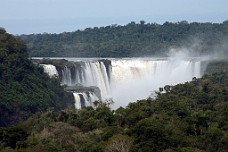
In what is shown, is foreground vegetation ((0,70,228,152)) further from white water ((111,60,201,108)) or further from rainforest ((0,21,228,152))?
white water ((111,60,201,108))

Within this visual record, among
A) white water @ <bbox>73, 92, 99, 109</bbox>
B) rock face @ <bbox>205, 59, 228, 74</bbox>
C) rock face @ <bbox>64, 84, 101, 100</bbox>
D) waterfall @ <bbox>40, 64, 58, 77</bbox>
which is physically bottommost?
white water @ <bbox>73, 92, 99, 109</bbox>

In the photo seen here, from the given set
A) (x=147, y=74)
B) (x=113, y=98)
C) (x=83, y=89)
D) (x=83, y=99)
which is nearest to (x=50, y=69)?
(x=83, y=89)

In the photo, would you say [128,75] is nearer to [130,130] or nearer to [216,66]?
[216,66]

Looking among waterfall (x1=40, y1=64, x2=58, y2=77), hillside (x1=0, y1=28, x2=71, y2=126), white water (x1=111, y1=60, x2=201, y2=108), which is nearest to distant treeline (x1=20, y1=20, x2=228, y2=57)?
white water (x1=111, y1=60, x2=201, y2=108)

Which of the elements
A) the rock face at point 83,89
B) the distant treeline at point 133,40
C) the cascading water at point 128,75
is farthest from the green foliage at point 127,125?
the distant treeline at point 133,40

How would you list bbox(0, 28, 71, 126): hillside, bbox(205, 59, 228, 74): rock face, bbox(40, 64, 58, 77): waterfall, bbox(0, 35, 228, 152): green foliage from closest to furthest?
bbox(0, 35, 228, 152): green foliage, bbox(0, 28, 71, 126): hillside, bbox(40, 64, 58, 77): waterfall, bbox(205, 59, 228, 74): rock face

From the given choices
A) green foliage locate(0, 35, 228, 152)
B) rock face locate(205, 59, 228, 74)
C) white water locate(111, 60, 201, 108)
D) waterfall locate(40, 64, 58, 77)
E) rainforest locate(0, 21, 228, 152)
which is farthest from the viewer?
white water locate(111, 60, 201, 108)
